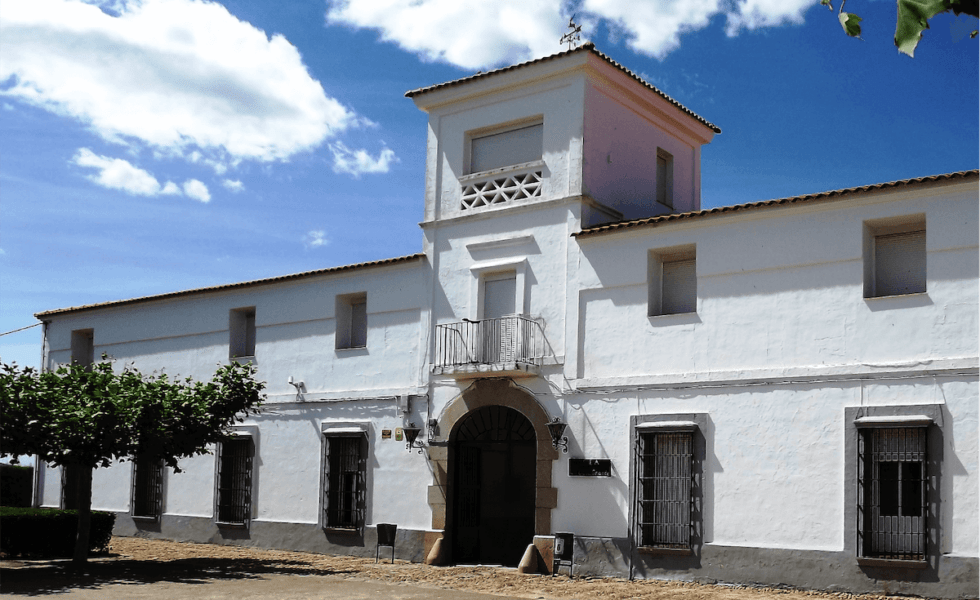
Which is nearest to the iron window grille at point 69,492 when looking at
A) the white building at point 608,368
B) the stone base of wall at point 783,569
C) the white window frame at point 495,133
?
the white building at point 608,368

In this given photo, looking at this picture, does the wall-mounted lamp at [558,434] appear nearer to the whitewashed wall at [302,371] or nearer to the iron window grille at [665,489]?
the iron window grille at [665,489]

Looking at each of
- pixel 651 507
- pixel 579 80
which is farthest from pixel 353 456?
pixel 579 80

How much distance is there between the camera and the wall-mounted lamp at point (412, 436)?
17125 millimetres

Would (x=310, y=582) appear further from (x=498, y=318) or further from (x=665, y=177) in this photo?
(x=665, y=177)

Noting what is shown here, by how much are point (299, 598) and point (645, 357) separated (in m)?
6.12

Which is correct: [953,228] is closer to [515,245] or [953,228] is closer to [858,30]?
[515,245]

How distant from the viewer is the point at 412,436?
17141mm

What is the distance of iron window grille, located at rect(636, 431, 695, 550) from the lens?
14148mm

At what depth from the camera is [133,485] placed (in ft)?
69.8

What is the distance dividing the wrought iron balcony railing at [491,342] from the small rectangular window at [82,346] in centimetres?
1086

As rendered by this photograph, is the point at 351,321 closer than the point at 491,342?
No

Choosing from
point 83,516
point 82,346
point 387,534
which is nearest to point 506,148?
point 387,534

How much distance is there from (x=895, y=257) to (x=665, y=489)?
14.9 ft

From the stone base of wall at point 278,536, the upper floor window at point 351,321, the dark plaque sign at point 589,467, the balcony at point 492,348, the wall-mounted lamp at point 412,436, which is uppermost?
the upper floor window at point 351,321
